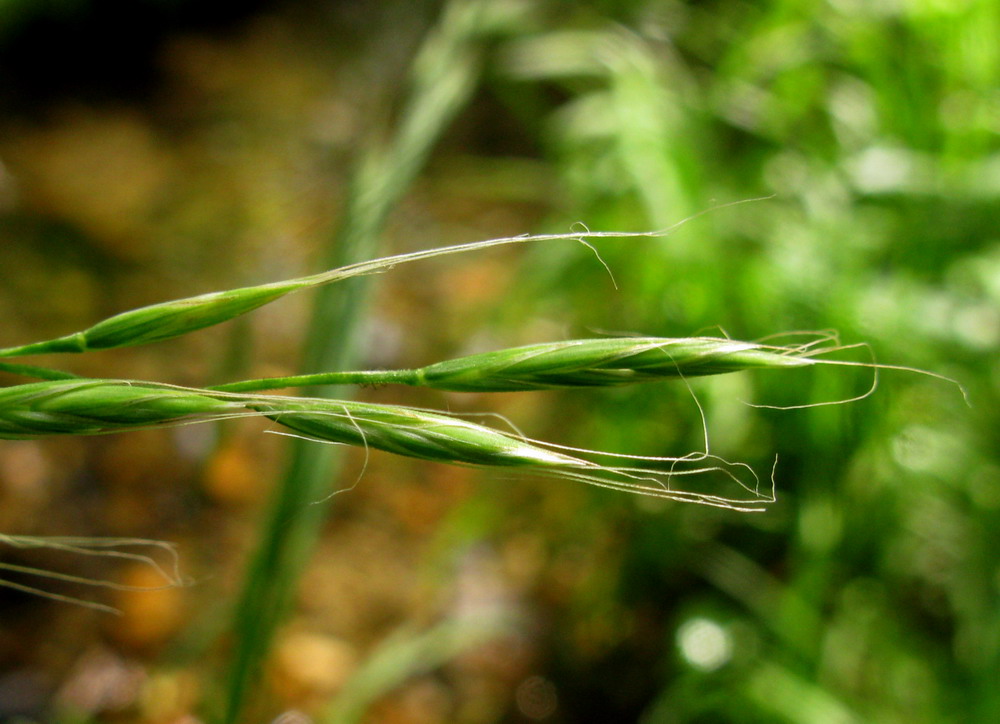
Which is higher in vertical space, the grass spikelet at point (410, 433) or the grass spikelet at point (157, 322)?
the grass spikelet at point (157, 322)

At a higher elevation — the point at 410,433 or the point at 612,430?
the point at 410,433

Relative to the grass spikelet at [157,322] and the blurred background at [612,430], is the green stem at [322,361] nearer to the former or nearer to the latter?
the blurred background at [612,430]

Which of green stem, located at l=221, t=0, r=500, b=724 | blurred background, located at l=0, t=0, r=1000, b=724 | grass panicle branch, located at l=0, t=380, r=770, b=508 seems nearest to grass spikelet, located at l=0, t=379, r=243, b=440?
grass panicle branch, located at l=0, t=380, r=770, b=508

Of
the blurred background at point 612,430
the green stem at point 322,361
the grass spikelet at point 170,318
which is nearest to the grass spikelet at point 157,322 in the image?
the grass spikelet at point 170,318

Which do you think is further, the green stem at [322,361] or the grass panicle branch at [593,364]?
the green stem at [322,361]

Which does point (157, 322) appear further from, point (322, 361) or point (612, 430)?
point (612, 430)

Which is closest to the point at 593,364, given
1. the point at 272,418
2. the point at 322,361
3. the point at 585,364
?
the point at 585,364

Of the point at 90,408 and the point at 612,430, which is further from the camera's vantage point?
the point at 612,430

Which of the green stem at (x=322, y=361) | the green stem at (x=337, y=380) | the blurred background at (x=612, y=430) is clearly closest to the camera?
the green stem at (x=337, y=380)
